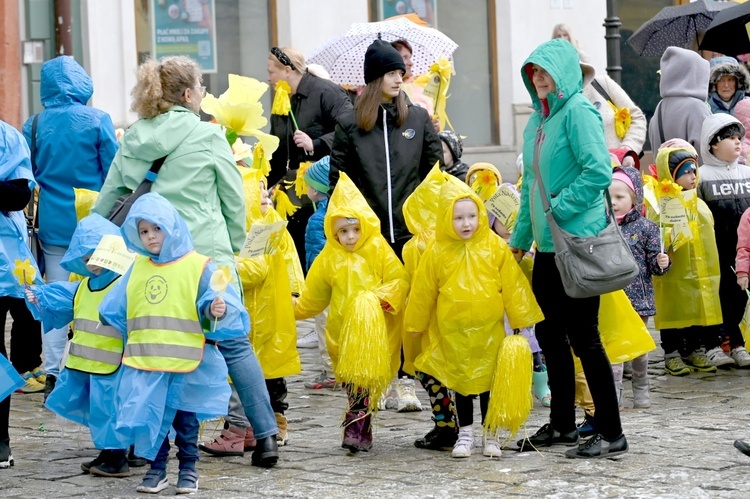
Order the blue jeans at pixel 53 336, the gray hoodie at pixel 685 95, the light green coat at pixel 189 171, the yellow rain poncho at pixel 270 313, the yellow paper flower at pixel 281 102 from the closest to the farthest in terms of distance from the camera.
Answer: the light green coat at pixel 189 171
the yellow rain poncho at pixel 270 313
the blue jeans at pixel 53 336
the yellow paper flower at pixel 281 102
the gray hoodie at pixel 685 95

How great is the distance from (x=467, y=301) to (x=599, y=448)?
859mm

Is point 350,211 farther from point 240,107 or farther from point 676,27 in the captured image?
point 676,27

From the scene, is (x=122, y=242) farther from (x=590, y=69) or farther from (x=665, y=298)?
(x=665, y=298)

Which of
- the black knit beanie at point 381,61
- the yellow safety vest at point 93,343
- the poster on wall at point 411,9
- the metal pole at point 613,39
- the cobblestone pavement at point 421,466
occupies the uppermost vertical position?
the poster on wall at point 411,9

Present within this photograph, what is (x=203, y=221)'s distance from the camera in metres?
6.61

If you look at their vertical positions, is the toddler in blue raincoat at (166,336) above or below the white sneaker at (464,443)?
above

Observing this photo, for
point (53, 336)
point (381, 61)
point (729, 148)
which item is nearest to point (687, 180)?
point (729, 148)

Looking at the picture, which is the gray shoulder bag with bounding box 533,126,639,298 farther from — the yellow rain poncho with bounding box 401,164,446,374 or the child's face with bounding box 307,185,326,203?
the child's face with bounding box 307,185,326,203

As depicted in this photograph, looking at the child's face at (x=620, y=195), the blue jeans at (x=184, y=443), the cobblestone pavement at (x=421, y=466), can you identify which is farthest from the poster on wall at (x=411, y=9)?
the blue jeans at (x=184, y=443)

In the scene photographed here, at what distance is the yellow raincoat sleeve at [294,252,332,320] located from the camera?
725 centimetres

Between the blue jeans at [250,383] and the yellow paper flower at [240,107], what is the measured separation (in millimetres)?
1294

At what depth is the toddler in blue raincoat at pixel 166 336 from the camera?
5980 millimetres

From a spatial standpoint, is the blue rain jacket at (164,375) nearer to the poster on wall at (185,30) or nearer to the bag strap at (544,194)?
the bag strap at (544,194)

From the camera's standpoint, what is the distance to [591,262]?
6.39 m
